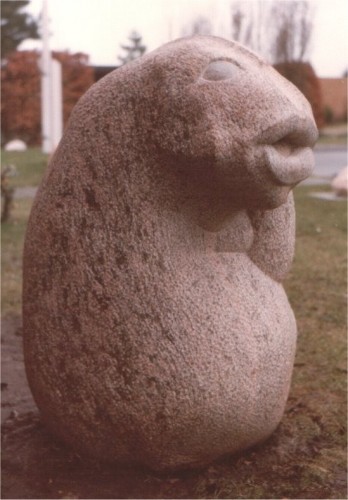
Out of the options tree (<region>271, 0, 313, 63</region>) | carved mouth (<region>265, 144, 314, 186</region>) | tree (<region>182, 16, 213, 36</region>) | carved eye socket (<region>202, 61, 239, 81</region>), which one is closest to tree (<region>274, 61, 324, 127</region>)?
tree (<region>271, 0, 313, 63</region>)

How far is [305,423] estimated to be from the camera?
3.62 m

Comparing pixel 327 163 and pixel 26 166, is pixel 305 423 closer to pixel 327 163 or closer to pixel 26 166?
pixel 26 166

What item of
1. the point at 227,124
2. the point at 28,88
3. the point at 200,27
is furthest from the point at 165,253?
the point at 28,88

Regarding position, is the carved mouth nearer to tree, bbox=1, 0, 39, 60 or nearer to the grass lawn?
the grass lawn

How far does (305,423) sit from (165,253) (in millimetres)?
Answer: 1290

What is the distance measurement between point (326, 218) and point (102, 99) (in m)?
7.24

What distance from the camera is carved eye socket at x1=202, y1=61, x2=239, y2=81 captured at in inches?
108

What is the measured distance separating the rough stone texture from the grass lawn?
0.12m

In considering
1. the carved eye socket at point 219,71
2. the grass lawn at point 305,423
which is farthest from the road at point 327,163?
the carved eye socket at point 219,71

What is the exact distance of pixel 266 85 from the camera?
2.73m

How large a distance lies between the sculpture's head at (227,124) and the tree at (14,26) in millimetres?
18585

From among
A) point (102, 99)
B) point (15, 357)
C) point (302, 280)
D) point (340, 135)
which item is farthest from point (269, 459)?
point (340, 135)

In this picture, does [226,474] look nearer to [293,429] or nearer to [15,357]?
[293,429]

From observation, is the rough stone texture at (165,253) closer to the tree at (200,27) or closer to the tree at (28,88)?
the tree at (200,27)
